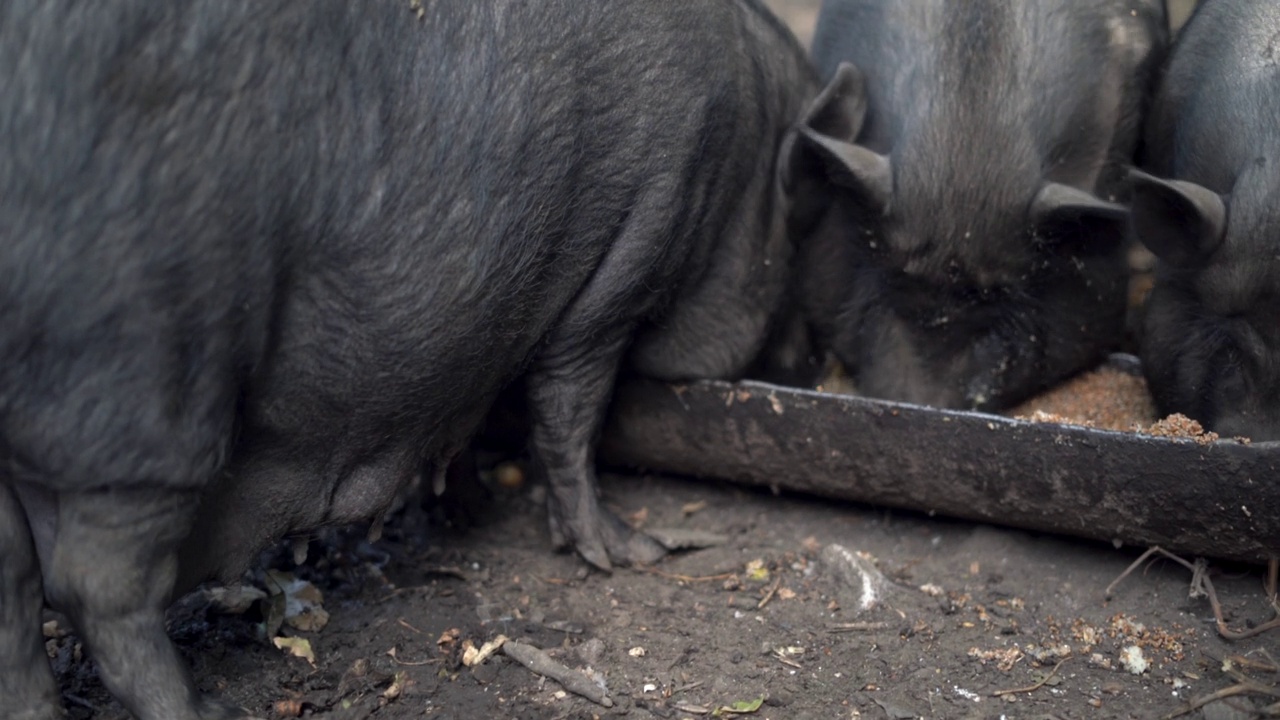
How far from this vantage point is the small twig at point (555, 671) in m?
2.69

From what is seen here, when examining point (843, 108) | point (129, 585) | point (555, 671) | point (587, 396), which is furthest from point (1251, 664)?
point (129, 585)

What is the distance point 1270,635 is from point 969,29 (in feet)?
5.38

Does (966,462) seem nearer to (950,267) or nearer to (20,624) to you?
(950,267)

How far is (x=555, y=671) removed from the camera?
9.10ft

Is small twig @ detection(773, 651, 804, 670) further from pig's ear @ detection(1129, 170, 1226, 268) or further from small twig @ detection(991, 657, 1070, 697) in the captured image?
pig's ear @ detection(1129, 170, 1226, 268)

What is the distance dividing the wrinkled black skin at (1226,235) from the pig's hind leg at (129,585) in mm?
2327

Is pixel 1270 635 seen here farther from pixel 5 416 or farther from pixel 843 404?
pixel 5 416

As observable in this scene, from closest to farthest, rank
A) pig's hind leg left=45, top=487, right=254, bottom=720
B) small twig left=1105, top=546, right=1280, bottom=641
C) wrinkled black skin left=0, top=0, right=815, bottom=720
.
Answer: wrinkled black skin left=0, top=0, right=815, bottom=720
pig's hind leg left=45, top=487, right=254, bottom=720
small twig left=1105, top=546, right=1280, bottom=641

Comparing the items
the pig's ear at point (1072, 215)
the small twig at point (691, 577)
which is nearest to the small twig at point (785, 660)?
the small twig at point (691, 577)

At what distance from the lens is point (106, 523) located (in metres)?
2.27

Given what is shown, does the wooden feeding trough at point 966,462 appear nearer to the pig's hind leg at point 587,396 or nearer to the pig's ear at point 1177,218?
the pig's hind leg at point 587,396

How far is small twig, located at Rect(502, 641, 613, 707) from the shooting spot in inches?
106

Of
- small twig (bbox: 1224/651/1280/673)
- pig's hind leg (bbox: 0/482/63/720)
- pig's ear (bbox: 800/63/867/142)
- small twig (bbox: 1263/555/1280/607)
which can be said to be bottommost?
small twig (bbox: 1224/651/1280/673)

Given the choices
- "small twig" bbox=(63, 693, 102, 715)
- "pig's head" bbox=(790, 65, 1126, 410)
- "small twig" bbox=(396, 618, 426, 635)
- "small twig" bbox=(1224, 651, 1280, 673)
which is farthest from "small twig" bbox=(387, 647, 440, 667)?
"small twig" bbox=(1224, 651, 1280, 673)
